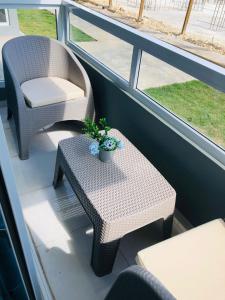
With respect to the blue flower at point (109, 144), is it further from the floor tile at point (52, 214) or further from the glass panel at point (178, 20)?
the glass panel at point (178, 20)

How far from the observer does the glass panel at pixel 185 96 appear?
5.53 ft

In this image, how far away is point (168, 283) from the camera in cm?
108

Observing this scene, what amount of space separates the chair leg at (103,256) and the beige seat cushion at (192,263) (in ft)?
1.02

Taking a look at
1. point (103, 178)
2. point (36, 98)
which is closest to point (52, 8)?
point (36, 98)

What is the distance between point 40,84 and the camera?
8.41 ft

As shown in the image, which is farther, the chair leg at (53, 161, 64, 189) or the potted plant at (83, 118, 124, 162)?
the chair leg at (53, 161, 64, 189)

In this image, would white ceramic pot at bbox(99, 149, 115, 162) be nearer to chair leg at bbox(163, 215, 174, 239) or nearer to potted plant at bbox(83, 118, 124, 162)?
potted plant at bbox(83, 118, 124, 162)

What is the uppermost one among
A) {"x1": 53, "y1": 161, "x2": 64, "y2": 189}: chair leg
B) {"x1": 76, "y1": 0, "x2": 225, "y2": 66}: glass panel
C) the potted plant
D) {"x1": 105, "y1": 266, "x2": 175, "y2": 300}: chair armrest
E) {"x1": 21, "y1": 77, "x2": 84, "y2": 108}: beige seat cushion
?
{"x1": 105, "y1": 266, "x2": 175, "y2": 300}: chair armrest

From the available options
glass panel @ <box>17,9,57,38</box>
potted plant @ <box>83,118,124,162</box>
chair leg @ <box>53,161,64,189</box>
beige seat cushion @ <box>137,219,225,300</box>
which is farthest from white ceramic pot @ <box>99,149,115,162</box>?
glass panel @ <box>17,9,57,38</box>

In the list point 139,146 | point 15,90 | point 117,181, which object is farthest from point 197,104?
point 15,90

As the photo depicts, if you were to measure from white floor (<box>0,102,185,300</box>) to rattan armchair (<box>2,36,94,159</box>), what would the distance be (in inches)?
13.4

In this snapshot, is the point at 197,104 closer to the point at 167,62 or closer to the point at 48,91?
the point at 167,62

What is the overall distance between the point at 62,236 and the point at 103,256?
16.9 inches

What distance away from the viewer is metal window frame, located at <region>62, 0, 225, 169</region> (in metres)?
1.54
